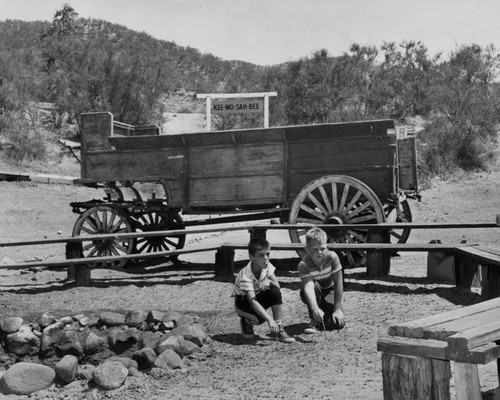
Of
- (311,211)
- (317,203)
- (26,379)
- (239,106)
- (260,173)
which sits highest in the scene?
(239,106)

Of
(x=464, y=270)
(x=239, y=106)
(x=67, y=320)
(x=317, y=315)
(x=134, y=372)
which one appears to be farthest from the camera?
(x=239, y=106)

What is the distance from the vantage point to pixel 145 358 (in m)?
5.57

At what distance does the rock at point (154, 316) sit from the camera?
22.2 ft

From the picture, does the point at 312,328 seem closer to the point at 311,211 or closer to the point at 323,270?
the point at 323,270

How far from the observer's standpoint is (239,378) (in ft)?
16.4

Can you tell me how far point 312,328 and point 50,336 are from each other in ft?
8.63

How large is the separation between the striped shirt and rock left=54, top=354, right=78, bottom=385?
2.00m

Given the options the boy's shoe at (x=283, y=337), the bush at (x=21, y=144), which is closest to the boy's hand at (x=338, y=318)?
the boy's shoe at (x=283, y=337)

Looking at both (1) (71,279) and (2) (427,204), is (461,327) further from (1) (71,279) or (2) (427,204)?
(2) (427,204)

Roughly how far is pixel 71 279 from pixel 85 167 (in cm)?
202

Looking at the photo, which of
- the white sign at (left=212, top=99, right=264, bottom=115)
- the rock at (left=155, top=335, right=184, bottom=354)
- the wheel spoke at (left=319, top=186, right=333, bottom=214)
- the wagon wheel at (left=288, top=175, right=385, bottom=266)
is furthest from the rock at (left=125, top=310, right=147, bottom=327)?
the white sign at (left=212, top=99, right=264, bottom=115)

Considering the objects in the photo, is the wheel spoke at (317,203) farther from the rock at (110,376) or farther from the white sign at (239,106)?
the rock at (110,376)

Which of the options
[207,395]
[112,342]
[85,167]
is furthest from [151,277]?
[207,395]

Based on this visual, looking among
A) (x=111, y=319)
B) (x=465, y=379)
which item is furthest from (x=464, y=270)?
(x=465, y=379)
